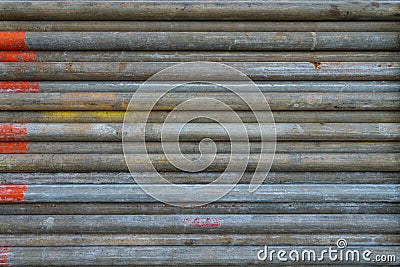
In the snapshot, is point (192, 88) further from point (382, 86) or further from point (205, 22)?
point (382, 86)

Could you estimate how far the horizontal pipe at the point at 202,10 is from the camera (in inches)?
97.2

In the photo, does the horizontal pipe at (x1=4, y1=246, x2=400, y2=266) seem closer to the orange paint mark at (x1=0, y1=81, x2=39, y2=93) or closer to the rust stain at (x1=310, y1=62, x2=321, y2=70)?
the orange paint mark at (x1=0, y1=81, x2=39, y2=93)

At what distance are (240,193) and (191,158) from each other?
1.81 feet

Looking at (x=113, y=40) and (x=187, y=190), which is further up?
(x=113, y=40)

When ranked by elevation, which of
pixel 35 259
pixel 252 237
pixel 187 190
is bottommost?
pixel 35 259

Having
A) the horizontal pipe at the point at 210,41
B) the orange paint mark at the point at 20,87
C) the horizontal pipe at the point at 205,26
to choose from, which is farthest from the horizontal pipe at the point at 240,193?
the horizontal pipe at the point at 205,26

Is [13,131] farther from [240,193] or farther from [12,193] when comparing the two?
[240,193]

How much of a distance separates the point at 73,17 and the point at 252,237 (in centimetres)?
260

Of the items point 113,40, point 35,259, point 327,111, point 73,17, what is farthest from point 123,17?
point 35,259

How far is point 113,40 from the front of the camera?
248 centimetres

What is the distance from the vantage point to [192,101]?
248cm

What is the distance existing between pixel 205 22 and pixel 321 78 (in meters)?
1.18

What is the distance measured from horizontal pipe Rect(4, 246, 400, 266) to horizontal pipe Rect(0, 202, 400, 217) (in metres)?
0.32

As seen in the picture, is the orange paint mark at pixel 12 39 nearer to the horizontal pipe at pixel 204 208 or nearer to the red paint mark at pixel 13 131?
the red paint mark at pixel 13 131
